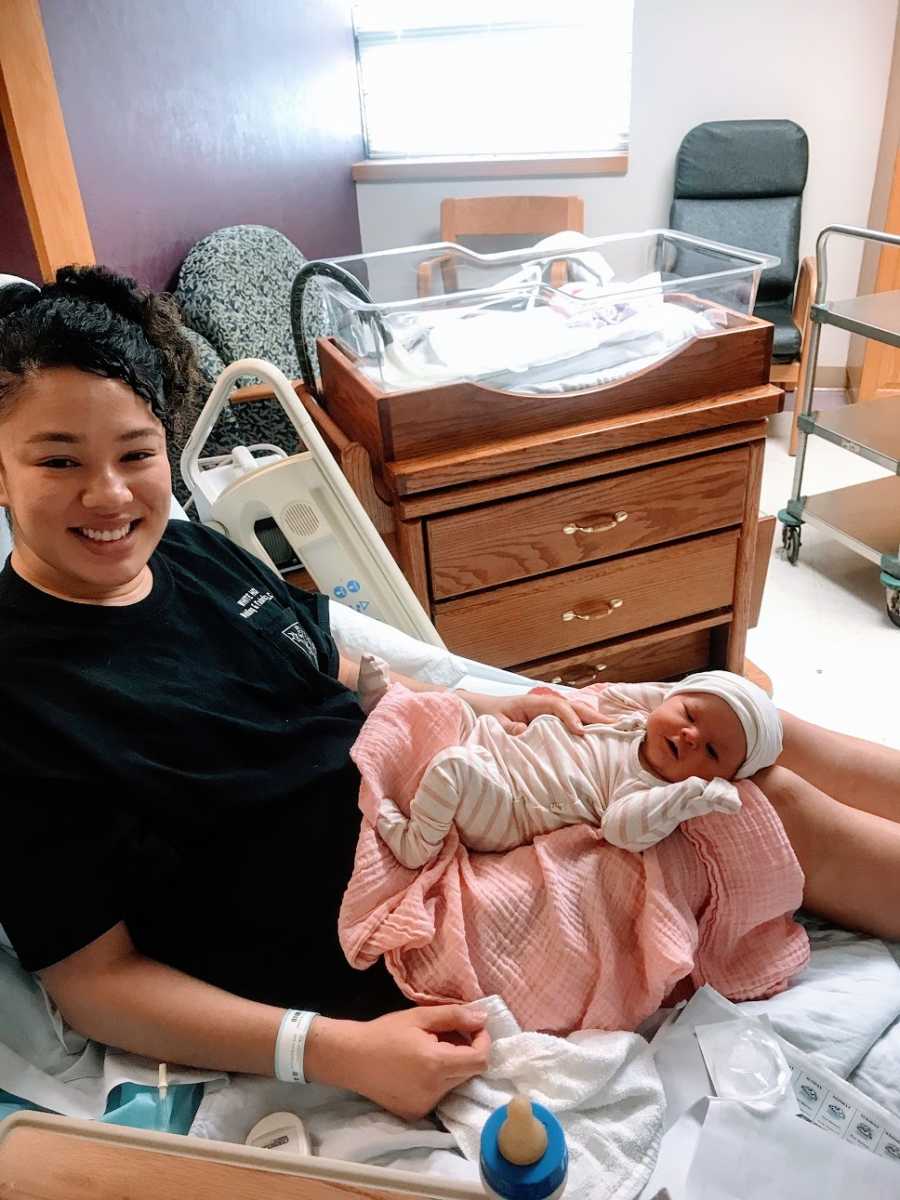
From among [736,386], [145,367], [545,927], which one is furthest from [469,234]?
[545,927]

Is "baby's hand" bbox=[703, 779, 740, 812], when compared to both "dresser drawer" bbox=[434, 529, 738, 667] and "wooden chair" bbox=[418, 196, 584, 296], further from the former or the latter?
"wooden chair" bbox=[418, 196, 584, 296]

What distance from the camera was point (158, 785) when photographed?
898 mm

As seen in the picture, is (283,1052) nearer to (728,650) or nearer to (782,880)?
(782,880)

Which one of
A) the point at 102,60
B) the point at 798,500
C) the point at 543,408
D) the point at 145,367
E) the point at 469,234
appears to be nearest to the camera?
the point at 145,367

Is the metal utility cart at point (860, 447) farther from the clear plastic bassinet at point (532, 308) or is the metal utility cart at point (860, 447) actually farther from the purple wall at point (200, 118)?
the purple wall at point (200, 118)

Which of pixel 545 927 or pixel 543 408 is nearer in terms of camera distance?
pixel 545 927

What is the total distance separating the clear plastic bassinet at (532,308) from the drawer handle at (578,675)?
24.4 inches

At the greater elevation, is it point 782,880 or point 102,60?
point 102,60

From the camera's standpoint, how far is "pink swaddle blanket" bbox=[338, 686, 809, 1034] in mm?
905

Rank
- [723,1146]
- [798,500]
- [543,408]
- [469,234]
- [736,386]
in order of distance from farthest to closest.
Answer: [469,234], [798,500], [736,386], [543,408], [723,1146]

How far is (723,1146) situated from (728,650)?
1479mm

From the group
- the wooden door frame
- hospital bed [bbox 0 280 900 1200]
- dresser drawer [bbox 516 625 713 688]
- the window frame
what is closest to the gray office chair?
the window frame

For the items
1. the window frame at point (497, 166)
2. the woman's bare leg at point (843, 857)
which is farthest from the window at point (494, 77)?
the woman's bare leg at point (843, 857)

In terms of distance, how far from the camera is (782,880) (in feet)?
3.13
